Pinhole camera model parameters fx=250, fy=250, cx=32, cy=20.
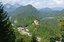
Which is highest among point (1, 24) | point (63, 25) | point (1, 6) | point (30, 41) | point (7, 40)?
point (1, 6)

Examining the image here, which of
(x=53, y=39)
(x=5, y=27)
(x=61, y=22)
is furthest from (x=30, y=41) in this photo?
(x=5, y=27)

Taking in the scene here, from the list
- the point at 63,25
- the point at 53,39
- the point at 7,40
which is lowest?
the point at 53,39

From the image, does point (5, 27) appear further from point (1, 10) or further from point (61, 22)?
point (61, 22)

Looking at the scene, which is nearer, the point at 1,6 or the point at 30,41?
the point at 1,6

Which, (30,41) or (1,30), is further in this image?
(30,41)

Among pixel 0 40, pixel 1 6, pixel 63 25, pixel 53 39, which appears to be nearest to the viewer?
pixel 0 40

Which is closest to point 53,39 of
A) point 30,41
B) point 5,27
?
point 30,41

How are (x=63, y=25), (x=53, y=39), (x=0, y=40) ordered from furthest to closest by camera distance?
1. (x=53, y=39)
2. (x=63, y=25)
3. (x=0, y=40)

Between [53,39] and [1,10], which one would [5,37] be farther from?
[53,39]

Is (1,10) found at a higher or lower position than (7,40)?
higher
